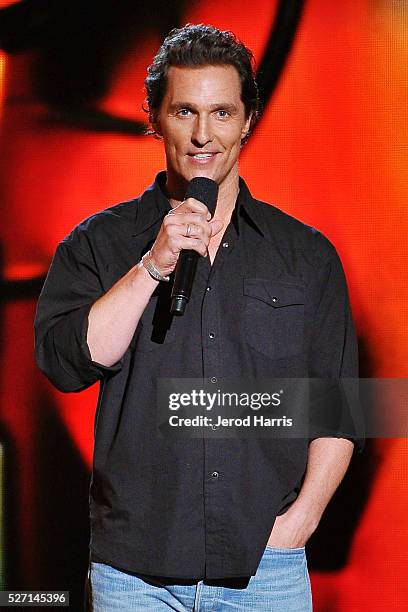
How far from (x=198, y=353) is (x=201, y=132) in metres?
0.39

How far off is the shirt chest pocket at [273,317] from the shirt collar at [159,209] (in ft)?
0.42

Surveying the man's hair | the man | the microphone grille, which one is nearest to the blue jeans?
the man

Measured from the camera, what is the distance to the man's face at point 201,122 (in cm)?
154

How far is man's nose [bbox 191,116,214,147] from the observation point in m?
1.53

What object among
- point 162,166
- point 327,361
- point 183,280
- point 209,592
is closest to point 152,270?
point 183,280

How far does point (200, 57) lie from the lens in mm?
1610

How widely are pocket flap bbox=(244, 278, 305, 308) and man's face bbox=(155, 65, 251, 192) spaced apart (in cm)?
20

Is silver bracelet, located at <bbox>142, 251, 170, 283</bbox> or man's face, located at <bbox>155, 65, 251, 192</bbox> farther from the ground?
man's face, located at <bbox>155, 65, 251, 192</bbox>

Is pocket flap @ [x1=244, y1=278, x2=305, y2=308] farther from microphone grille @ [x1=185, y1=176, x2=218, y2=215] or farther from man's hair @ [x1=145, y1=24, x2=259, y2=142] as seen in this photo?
man's hair @ [x1=145, y1=24, x2=259, y2=142]

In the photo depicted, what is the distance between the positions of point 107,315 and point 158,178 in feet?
1.37

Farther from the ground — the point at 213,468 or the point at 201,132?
the point at 201,132

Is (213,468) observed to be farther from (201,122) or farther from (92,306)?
(201,122)

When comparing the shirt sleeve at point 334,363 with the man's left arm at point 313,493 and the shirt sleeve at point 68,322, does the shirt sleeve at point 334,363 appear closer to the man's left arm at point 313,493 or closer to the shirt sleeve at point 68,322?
the man's left arm at point 313,493

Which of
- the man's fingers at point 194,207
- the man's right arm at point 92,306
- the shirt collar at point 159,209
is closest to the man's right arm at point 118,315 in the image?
the man's right arm at point 92,306
